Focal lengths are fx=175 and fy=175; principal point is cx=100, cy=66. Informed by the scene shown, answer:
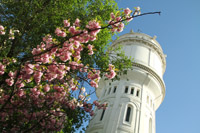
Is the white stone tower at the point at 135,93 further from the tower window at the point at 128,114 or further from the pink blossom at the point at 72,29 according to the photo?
the pink blossom at the point at 72,29

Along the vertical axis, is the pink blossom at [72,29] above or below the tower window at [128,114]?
below

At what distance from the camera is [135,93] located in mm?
20734

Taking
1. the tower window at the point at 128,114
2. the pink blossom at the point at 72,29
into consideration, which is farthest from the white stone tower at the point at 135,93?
the pink blossom at the point at 72,29

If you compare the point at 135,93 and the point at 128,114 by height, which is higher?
the point at 135,93

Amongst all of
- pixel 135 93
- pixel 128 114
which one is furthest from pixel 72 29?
pixel 135 93

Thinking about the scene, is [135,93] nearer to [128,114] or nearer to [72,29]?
[128,114]

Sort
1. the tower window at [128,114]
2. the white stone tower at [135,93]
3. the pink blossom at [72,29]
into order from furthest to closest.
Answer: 1. the tower window at [128,114]
2. the white stone tower at [135,93]
3. the pink blossom at [72,29]

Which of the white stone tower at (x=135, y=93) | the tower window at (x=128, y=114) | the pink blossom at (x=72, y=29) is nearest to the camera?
the pink blossom at (x=72, y=29)

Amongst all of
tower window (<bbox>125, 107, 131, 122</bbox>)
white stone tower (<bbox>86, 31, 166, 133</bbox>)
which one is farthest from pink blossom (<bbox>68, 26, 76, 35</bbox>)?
tower window (<bbox>125, 107, 131, 122</bbox>)

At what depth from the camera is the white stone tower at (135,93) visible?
18.1 metres

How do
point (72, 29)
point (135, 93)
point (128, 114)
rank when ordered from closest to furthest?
point (72, 29)
point (128, 114)
point (135, 93)

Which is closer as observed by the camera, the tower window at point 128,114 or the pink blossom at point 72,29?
the pink blossom at point 72,29

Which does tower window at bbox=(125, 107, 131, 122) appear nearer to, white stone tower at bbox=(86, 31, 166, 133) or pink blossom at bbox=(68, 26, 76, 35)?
white stone tower at bbox=(86, 31, 166, 133)

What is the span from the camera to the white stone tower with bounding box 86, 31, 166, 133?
18.1 meters
